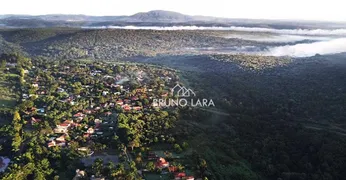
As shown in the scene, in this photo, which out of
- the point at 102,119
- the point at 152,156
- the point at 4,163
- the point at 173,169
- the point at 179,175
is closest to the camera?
the point at 179,175

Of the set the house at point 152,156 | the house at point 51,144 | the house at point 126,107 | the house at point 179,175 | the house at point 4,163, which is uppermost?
the house at point 126,107

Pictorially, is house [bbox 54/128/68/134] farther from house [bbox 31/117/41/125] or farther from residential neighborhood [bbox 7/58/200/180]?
house [bbox 31/117/41/125]

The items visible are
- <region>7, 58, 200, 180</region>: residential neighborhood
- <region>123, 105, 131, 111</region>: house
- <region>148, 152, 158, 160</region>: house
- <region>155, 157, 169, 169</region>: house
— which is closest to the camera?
<region>155, 157, 169, 169</region>: house

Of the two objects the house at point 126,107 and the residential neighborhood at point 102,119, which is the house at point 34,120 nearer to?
the residential neighborhood at point 102,119

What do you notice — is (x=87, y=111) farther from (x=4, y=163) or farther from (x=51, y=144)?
(x=4, y=163)

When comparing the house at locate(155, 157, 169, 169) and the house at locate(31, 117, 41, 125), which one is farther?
the house at locate(31, 117, 41, 125)

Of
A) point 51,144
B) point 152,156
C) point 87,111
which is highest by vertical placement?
point 87,111

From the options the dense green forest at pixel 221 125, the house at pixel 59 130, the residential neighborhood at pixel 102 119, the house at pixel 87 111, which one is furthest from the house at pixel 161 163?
the house at pixel 87 111

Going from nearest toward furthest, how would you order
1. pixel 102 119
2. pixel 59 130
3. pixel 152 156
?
pixel 152 156
pixel 59 130
pixel 102 119

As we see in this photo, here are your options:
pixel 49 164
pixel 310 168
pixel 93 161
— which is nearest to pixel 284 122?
pixel 310 168

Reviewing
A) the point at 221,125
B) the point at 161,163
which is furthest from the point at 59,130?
the point at 221,125

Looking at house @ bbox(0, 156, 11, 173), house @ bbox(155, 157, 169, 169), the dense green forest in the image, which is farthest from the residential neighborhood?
house @ bbox(0, 156, 11, 173)

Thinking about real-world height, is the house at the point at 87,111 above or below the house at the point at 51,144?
above
